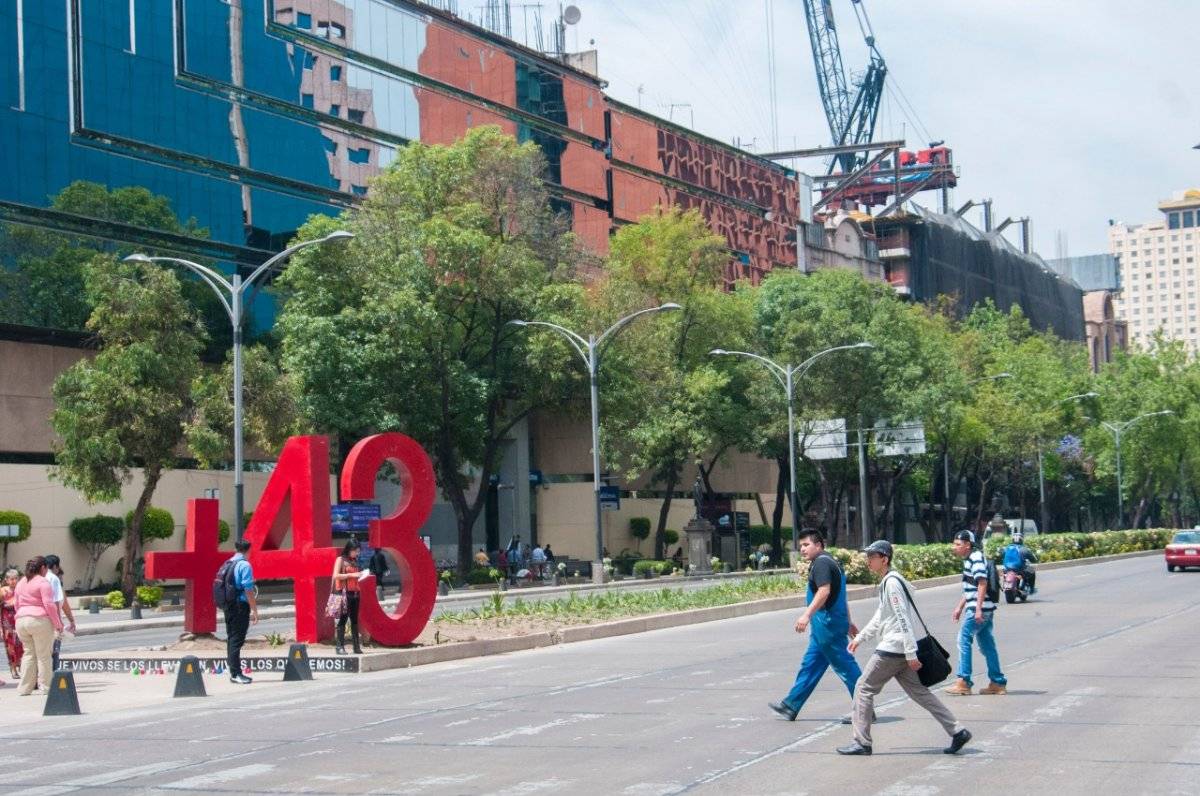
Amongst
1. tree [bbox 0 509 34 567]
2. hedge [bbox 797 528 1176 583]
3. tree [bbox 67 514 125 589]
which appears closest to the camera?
hedge [bbox 797 528 1176 583]

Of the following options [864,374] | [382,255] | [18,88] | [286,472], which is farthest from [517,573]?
[286,472]

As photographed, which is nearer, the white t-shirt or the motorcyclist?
the white t-shirt

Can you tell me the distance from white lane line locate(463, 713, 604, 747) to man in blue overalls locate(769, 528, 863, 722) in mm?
2126

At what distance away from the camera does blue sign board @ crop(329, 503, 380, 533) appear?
2008 inches

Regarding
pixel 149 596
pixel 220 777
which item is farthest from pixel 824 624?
pixel 149 596

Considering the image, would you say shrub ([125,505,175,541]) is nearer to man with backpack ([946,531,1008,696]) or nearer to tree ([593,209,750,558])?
tree ([593,209,750,558])

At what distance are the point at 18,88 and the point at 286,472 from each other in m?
32.4

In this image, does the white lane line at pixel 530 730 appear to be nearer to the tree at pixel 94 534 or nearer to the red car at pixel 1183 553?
the tree at pixel 94 534

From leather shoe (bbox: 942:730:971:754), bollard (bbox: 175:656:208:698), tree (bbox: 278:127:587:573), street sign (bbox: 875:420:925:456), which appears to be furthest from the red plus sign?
street sign (bbox: 875:420:925:456)

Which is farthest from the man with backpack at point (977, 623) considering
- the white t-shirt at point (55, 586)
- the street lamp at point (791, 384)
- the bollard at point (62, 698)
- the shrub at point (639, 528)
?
the shrub at point (639, 528)

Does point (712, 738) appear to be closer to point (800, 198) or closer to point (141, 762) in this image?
point (141, 762)

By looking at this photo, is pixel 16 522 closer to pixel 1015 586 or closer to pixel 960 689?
pixel 1015 586

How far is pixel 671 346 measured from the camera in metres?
63.9

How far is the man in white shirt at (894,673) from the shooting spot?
11.5 meters
